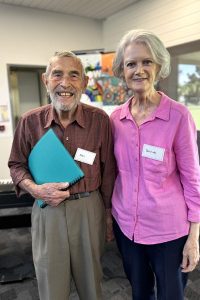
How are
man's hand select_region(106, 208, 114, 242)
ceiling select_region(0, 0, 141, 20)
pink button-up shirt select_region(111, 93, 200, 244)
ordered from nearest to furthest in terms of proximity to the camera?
pink button-up shirt select_region(111, 93, 200, 244) < man's hand select_region(106, 208, 114, 242) < ceiling select_region(0, 0, 141, 20)

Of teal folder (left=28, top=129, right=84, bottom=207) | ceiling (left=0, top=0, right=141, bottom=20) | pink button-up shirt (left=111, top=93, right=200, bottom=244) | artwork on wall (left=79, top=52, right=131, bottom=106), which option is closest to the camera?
pink button-up shirt (left=111, top=93, right=200, bottom=244)

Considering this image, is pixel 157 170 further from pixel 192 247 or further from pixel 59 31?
pixel 59 31

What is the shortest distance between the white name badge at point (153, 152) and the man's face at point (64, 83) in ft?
1.47

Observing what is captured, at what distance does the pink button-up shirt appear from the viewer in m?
1.13

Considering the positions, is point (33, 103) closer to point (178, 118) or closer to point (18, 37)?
point (18, 37)

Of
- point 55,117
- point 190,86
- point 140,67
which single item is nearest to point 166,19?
point 190,86

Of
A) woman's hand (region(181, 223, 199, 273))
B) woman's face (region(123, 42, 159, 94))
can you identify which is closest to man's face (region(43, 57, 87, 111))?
woman's face (region(123, 42, 159, 94))

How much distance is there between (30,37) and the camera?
4.32m

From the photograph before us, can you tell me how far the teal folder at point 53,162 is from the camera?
1240 millimetres

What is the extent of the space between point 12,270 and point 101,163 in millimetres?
1589

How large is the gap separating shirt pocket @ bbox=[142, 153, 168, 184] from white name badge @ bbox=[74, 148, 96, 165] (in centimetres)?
29

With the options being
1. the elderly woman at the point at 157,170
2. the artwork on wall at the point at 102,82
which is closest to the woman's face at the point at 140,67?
the elderly woman at the point at 157,170

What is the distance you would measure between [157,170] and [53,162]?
0.51 m

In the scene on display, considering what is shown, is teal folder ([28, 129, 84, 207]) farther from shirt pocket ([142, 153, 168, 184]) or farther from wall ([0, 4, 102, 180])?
wall ([0, 4, 102, 180])
